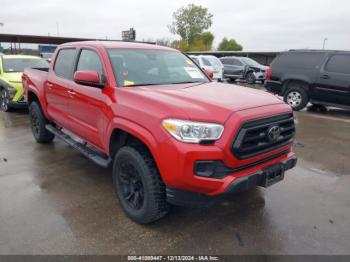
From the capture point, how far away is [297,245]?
2.80 m

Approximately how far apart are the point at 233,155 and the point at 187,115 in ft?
1.73

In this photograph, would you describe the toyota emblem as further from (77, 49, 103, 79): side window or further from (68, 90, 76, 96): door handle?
(68, 90, 76, 96): door handle

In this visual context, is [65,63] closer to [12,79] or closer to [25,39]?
[12,79]

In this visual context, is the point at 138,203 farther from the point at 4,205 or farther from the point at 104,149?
the point at 4,205

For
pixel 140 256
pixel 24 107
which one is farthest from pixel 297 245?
pixel 24 107

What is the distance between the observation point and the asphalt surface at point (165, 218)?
2773 mm

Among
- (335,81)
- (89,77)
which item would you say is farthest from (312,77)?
(89,77)

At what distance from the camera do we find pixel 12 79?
8.23 metres

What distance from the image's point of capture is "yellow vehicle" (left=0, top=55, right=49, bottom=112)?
8.16 meters

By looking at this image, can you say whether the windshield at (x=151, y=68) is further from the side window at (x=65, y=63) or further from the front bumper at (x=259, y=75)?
the front bumper at (x=259, y=75)

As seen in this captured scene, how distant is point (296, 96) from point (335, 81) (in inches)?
50.4

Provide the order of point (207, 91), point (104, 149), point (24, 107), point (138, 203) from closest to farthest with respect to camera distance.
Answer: point (138, 203), point (207, 91), point (104, 149), point (24, 107)

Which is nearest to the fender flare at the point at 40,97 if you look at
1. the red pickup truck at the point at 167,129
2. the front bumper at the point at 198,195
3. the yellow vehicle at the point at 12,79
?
the red pickup truck at the point at 167,129

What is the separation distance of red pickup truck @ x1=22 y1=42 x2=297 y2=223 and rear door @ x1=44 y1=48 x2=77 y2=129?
0.36 feet
